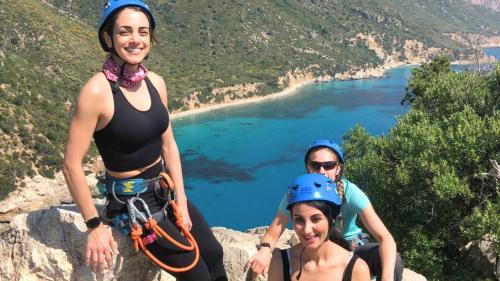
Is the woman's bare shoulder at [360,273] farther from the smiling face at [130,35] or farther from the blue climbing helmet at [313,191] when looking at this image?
the smiling face at [130,35]

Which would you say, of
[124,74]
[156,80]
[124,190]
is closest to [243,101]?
[156,80]

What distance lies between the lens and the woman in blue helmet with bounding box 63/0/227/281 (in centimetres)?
353

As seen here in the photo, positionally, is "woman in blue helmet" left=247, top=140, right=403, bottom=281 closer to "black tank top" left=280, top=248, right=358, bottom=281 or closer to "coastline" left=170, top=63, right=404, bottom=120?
"black tank top" left=280, top=248, right=358, bottom=281

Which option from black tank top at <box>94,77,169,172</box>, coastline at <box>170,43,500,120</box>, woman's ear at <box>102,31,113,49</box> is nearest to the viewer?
black tank top at <box>94,77,169,172</box>

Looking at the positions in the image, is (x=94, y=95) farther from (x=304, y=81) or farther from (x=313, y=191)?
(x=304, y=81)

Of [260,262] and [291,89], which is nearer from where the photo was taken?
[260,262]

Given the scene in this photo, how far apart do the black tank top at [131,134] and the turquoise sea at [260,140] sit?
4705 centimetres

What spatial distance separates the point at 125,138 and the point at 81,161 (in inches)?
16.7

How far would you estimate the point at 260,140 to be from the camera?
Answer: 266ft

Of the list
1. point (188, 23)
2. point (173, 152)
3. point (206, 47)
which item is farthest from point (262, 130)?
point (173, 152)

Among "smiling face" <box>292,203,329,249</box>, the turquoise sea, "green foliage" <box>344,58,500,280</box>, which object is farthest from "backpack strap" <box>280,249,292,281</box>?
the turquoise sea

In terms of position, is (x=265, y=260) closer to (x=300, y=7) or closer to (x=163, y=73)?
(x=163, y=73)

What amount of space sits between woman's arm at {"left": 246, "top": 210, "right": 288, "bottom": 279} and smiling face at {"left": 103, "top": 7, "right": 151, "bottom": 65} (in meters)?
2.11

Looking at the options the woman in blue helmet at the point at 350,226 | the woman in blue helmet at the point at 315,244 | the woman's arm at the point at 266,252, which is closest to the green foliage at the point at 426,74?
the woman in blue helmet at the point at 350,226
